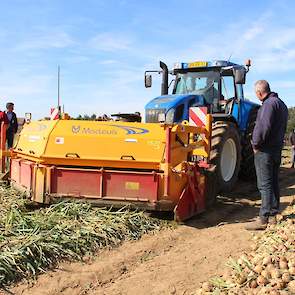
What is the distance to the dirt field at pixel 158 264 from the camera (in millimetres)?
4078

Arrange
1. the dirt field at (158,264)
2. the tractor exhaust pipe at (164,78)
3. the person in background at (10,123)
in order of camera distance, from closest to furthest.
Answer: the dirt field at (158,264) → the tractor exhaust pipe at (164,78) → the person in background at (10,123)

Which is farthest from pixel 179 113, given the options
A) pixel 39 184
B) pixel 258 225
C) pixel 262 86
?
pixel 39 184

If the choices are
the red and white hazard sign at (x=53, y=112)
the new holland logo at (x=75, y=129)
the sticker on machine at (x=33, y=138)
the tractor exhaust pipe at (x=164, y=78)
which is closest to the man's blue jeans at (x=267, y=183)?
the new holland logo at (x=75, y=129)

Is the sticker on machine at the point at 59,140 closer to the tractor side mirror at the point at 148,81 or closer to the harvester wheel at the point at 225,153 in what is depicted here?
the harvester wheel at the point at 225,153

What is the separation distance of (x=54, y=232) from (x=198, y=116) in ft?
9.97

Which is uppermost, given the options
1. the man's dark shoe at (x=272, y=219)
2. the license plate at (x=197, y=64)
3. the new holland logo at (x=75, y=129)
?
the license plate at (x=197, y=64)

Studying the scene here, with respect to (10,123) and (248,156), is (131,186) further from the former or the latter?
(10,123)

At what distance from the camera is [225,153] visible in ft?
25.4

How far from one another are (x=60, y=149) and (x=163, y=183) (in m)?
1.44

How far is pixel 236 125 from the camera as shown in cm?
849

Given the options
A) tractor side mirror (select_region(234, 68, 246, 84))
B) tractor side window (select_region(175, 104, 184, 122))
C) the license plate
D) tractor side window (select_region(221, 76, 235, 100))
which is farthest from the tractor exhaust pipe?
tractor side mirror (select_region(234, 68, 246, 84))

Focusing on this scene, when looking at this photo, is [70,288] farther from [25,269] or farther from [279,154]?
[279,154]

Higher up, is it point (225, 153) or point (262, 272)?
point (225, 153)

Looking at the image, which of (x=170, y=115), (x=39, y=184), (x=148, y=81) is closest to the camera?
(x=39, y=184)
